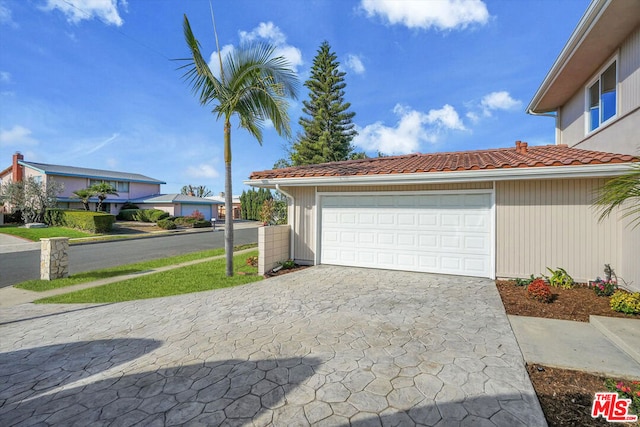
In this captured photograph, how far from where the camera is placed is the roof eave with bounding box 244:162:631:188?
5621 mm

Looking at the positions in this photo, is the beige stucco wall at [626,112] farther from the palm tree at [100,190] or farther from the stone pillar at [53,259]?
the palm tree at [100,190]

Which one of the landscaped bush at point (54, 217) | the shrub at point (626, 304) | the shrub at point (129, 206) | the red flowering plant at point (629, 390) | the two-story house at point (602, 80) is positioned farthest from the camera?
the shrub at point (129, 206)

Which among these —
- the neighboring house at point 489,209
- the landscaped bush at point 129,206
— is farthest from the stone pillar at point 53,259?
the landscaped bush at point 129,206

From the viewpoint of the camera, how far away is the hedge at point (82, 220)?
800 inches

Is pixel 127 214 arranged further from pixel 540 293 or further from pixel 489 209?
pixel 540 293

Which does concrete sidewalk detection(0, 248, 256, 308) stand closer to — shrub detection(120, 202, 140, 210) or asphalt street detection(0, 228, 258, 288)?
asphalt street detection(0, 228, 258, 288)

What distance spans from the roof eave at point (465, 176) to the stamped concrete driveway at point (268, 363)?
9.03 feet

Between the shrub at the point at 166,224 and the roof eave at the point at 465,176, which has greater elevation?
the roof eave at the point at 465,176

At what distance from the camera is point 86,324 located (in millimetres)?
4629

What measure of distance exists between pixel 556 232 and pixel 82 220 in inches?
1067

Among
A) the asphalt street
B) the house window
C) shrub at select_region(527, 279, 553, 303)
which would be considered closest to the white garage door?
shrub at select_region(527, 279, 553, 303)

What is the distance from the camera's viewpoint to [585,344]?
3467mm

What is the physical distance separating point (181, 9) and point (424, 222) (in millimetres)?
8330
